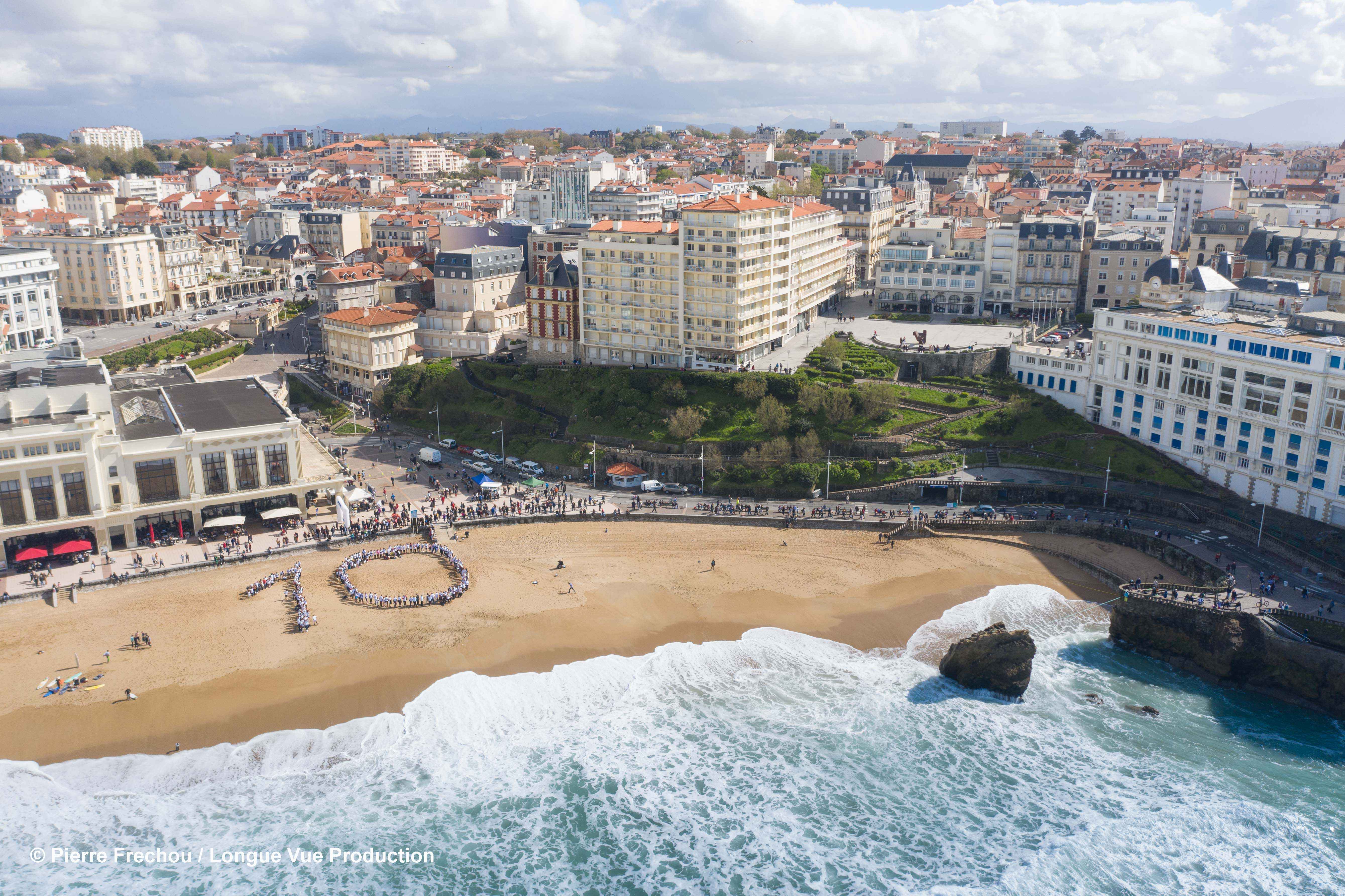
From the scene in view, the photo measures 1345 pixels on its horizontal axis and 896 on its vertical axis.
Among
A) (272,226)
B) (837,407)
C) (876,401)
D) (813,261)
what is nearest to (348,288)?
(813,261)

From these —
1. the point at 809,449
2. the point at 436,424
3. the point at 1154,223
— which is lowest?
the point at 436,424

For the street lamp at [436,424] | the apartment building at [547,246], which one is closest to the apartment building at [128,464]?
the street lamp at [436,424]

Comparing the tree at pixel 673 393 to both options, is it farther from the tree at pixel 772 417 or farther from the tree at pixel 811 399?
the tree at pixel 811 399

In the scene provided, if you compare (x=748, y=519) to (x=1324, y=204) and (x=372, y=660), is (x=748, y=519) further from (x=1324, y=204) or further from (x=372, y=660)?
(x=1324, y=204)

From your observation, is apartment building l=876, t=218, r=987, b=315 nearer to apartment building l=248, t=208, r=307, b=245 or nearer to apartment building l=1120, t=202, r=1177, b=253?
apartment building l=1120, t=202, r=1177, b=253

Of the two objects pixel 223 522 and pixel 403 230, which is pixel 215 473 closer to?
pixel 223 522

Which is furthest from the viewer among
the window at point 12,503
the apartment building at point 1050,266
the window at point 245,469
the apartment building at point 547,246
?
the apartment building at point 547,246

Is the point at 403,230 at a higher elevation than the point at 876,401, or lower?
higher

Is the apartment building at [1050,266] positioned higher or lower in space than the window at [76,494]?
higher
